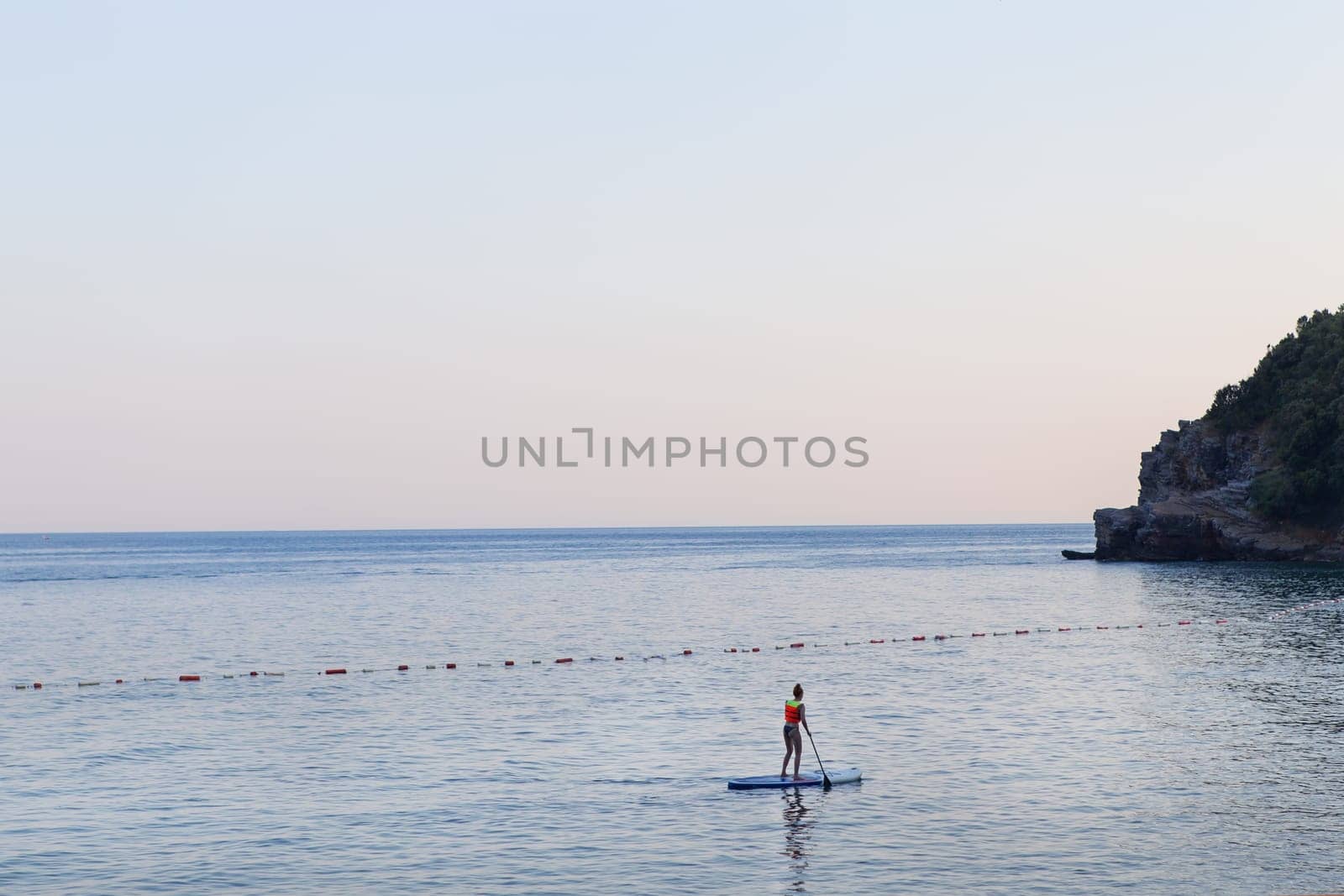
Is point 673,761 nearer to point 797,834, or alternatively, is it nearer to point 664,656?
point 797,834

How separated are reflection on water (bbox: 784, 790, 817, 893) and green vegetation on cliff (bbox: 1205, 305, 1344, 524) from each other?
12039cm

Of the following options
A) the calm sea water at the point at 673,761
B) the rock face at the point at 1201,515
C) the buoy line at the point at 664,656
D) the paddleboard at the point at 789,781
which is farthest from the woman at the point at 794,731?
the rock face at the point at 1201,515

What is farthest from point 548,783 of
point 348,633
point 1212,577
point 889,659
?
point 1212,577

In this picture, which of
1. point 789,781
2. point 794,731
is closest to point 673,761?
point 794,731

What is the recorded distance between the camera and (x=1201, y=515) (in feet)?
488

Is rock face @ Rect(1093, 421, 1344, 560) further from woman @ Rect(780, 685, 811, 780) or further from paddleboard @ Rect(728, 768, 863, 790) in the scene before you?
woman @ Rect(780, 685, 811, 780)

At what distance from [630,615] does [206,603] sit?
41446mm

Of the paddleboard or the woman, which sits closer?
the paddleboard

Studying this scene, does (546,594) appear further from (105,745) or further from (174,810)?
(174,810)

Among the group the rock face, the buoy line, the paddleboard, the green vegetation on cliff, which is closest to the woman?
the paddleboard

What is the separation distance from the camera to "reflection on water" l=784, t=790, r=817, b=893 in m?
23.8

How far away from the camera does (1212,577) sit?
392 feet

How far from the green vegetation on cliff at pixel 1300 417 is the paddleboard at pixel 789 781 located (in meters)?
118

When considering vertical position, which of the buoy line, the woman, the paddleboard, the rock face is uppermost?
the rock face
